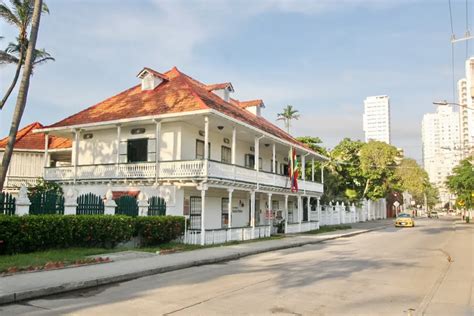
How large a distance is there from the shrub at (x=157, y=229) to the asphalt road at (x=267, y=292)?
4.46 metres

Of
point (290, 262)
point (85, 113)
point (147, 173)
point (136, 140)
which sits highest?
point (85, 113)

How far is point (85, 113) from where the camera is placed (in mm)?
26562

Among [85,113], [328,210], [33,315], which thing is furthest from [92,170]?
[328,210]

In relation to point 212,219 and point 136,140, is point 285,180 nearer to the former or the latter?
point 212,219

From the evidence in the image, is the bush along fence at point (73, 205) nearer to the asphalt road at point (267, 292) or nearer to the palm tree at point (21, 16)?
the asphalt road at point (267, 292)

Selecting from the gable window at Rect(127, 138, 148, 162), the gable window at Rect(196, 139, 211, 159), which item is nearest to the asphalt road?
the gable window at Rect(196, 139, 211, 159)

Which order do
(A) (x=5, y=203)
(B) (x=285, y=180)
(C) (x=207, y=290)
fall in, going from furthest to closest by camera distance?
(B) (x=285, y=180) < (A) (x=5, y=203) < (C) (x=207, y=290)

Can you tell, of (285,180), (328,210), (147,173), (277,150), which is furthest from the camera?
(328,210)

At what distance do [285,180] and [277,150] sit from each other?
4493 mm

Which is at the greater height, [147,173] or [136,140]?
[136,140]

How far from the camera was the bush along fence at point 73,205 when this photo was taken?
14094mm

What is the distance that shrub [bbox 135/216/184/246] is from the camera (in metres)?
17.6

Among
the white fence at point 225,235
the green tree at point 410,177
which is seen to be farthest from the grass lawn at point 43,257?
A: the green tree at point 410,177

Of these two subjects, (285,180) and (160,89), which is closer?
(160,89)
